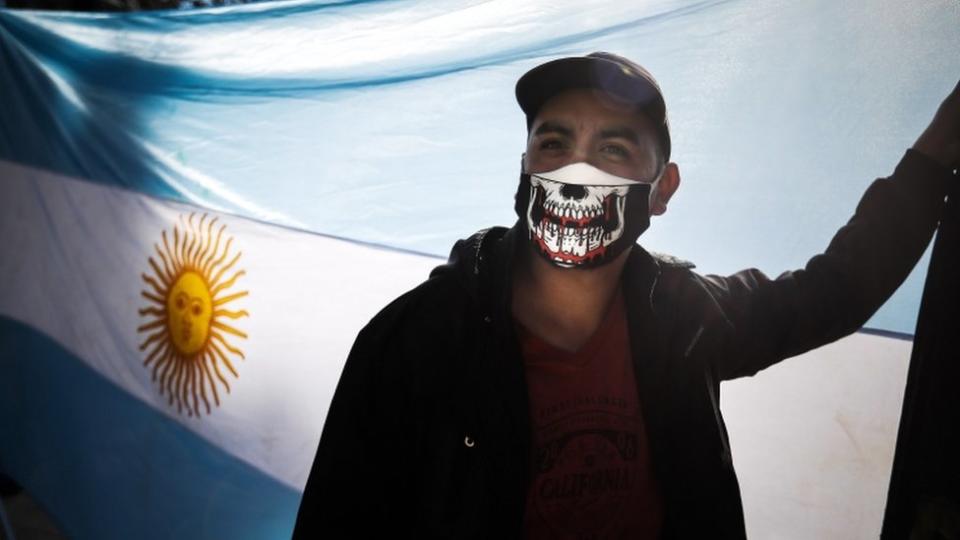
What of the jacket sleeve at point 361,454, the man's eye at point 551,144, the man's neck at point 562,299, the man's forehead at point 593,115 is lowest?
the jacket sleeve at point 361,454

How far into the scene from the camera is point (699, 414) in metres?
1.36

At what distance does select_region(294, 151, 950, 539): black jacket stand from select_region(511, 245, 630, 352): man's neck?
0.07m

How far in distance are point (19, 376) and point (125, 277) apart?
73cm

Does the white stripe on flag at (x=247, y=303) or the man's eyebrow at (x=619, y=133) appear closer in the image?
the man's eyebrow at (x=619, y=133)

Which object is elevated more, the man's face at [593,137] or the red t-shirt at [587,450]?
the man's face at [593,137]

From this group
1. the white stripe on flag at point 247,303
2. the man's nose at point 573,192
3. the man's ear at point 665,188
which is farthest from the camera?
the white stripe on flag at point 247,303

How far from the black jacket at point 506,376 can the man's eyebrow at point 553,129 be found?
0.75 ft

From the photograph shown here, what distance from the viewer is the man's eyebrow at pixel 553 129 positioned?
56.4 inches

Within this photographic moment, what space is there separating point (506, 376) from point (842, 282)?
2.45 ft

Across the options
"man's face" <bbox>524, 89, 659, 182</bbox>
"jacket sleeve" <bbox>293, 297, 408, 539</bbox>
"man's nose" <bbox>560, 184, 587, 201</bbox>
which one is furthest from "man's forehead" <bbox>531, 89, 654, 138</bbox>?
"jacket sleeve" <bbox>293, 297, 408, 539</bbox>

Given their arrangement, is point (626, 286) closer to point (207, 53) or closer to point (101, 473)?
point (207, 53)

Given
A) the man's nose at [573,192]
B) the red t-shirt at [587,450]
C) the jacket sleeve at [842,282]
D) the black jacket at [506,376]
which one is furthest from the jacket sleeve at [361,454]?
the jacket sleeve at [842,282]

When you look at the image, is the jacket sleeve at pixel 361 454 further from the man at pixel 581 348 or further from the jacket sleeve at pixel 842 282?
the jacket sleeve at pixel 842 282

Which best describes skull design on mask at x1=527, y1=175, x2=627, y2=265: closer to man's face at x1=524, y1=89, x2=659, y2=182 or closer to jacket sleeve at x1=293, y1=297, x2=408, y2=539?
man's face at x1=524, y1=89, x2=659, y2=182
